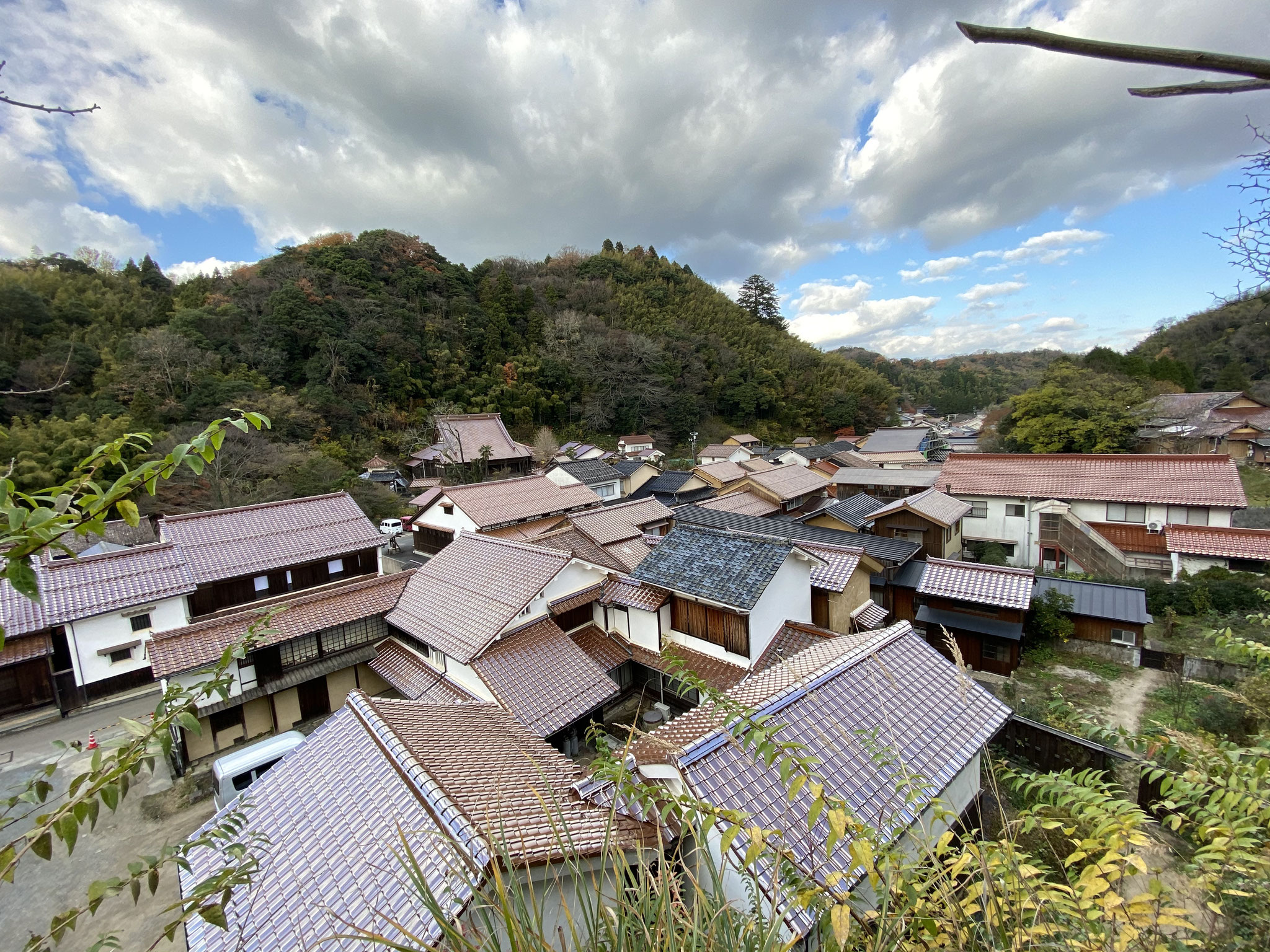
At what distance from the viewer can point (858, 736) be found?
416cm

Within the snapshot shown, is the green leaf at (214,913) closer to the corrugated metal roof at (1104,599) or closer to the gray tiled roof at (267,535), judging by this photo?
the gray tiled roof at (267,535)

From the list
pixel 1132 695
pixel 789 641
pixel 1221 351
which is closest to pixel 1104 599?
pixel 1132 695

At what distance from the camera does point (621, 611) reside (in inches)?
476

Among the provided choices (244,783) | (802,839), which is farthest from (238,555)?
(802,839)

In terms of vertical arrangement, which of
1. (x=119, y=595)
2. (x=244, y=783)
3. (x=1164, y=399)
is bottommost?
(x=244, y=783)

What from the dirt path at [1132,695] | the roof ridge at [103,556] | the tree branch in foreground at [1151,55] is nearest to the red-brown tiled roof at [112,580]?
the roof ridge at [103,556]

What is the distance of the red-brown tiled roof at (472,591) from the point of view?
10.5 m

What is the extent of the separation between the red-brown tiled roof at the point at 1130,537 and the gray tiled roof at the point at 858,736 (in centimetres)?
1551

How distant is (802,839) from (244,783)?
10213 millimetres

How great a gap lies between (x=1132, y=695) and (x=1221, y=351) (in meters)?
44.8

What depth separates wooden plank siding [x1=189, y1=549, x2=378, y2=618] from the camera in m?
13.1

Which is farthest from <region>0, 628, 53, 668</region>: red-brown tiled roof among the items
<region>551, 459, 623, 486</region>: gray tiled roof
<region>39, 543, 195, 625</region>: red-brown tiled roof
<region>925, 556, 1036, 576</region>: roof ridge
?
<region>925, 556, 1036, 576</region>: roof ridge

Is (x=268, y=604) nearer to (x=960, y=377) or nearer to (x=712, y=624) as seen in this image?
(x=712, y=624)

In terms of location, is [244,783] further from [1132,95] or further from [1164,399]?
[1164,399]
